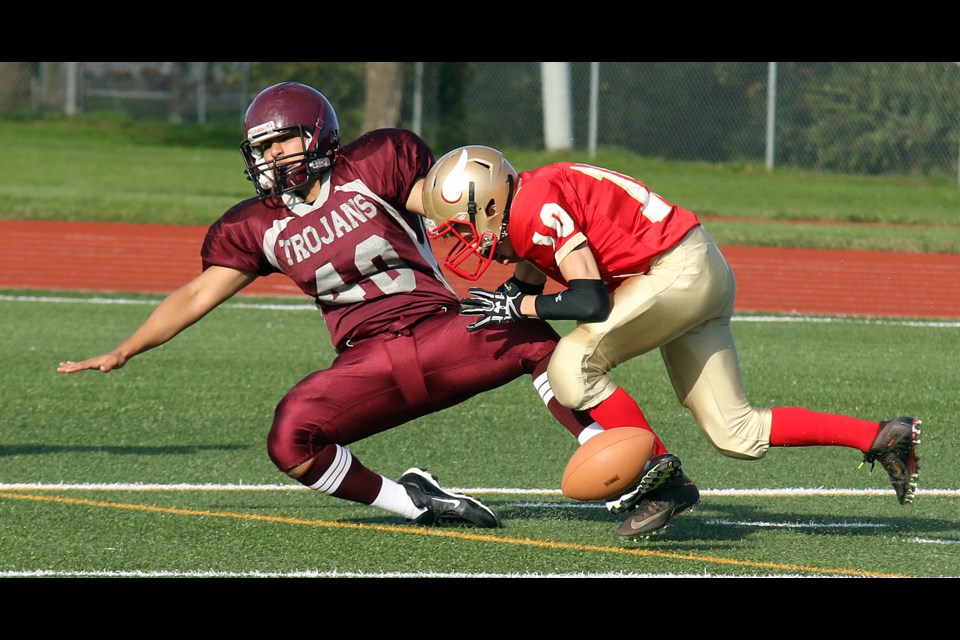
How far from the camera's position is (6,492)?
17.7 ft

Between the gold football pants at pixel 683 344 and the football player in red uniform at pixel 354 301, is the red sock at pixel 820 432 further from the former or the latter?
the football player in red uniform at pixel 354 301

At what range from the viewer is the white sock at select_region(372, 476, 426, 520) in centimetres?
498

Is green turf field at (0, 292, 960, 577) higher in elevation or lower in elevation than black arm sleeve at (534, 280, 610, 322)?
lower

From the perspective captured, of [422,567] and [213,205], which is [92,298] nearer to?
[213,205]

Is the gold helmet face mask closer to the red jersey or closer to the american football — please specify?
the red jersey

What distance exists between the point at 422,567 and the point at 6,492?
2.01 metres

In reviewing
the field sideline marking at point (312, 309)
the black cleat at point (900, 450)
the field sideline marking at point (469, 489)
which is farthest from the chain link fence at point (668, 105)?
the black cleat at point (900, 450)

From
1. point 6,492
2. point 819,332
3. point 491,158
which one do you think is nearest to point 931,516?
point 491,158

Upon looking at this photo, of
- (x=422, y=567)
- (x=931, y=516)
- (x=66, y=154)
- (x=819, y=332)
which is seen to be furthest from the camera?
(x=66, y=154)

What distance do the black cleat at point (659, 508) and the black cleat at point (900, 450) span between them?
656 mm

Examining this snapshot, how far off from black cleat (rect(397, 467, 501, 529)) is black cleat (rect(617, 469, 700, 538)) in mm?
530

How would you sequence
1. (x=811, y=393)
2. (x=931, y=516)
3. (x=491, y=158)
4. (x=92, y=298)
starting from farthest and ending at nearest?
(x=92, y=298) < (x=811, y=393) < (x=931, y=516) < (x=491, y=158)

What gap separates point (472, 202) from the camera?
14.8ft

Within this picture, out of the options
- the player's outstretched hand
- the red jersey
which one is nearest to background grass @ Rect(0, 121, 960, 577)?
the player's outstretched hand
